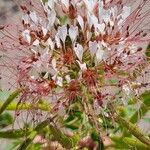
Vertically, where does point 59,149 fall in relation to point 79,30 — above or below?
below

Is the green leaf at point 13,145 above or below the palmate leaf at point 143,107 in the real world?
below

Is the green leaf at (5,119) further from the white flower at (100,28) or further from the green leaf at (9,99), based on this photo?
the white flower at (100,28)

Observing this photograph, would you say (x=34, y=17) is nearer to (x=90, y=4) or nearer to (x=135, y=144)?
(x=90, y=4)

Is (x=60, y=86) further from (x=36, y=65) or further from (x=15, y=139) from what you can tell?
(x=15, y=139)

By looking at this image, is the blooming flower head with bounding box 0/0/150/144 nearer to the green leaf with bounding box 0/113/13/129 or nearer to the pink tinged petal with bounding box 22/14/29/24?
the pink tinged petal with bounding box 22/14/29/24

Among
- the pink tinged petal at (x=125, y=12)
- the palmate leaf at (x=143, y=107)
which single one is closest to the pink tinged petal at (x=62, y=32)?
the pink tinged petal at (x=125, y=12)

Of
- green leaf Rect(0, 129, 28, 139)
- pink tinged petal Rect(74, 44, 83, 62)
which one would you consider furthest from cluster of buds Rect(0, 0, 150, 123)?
green leaf Rect(0, 129, 28, 139)

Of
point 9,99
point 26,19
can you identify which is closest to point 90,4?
point 26,19

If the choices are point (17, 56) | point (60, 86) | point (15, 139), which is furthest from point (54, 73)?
point (15, 139)
